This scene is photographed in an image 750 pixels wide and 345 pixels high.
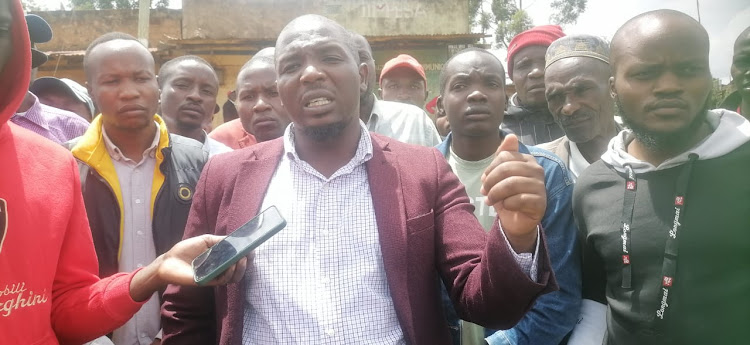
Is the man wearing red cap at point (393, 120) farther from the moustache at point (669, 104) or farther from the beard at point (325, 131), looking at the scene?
the moustache at point (669, 104)

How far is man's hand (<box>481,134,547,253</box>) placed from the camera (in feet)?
4.74

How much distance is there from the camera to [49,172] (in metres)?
1.75

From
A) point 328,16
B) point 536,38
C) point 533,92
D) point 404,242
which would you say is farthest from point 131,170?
point 328,16

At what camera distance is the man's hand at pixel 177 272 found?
68.4 inches

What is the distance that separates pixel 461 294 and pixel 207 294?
97 centimetres

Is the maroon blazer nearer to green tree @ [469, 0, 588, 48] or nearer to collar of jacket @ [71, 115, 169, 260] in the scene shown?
collar of jacket @ [71, 115, 169, 260]

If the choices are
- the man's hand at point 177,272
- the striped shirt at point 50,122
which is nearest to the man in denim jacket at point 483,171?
the man's hand at point 177,272

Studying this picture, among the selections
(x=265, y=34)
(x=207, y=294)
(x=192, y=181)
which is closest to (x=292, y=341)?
(x=207, y=294)

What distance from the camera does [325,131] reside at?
220 centimetres

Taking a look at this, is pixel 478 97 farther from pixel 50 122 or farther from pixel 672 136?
pixel 50 122

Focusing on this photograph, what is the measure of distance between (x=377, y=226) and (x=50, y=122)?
2.61m

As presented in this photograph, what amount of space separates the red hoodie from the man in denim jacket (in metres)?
1.47

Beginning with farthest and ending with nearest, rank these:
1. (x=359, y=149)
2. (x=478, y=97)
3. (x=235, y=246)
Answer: (x=478, y=97) → (x=359, y=149) → (x=235, y=246)

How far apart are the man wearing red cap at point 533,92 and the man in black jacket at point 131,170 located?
7.48ft
